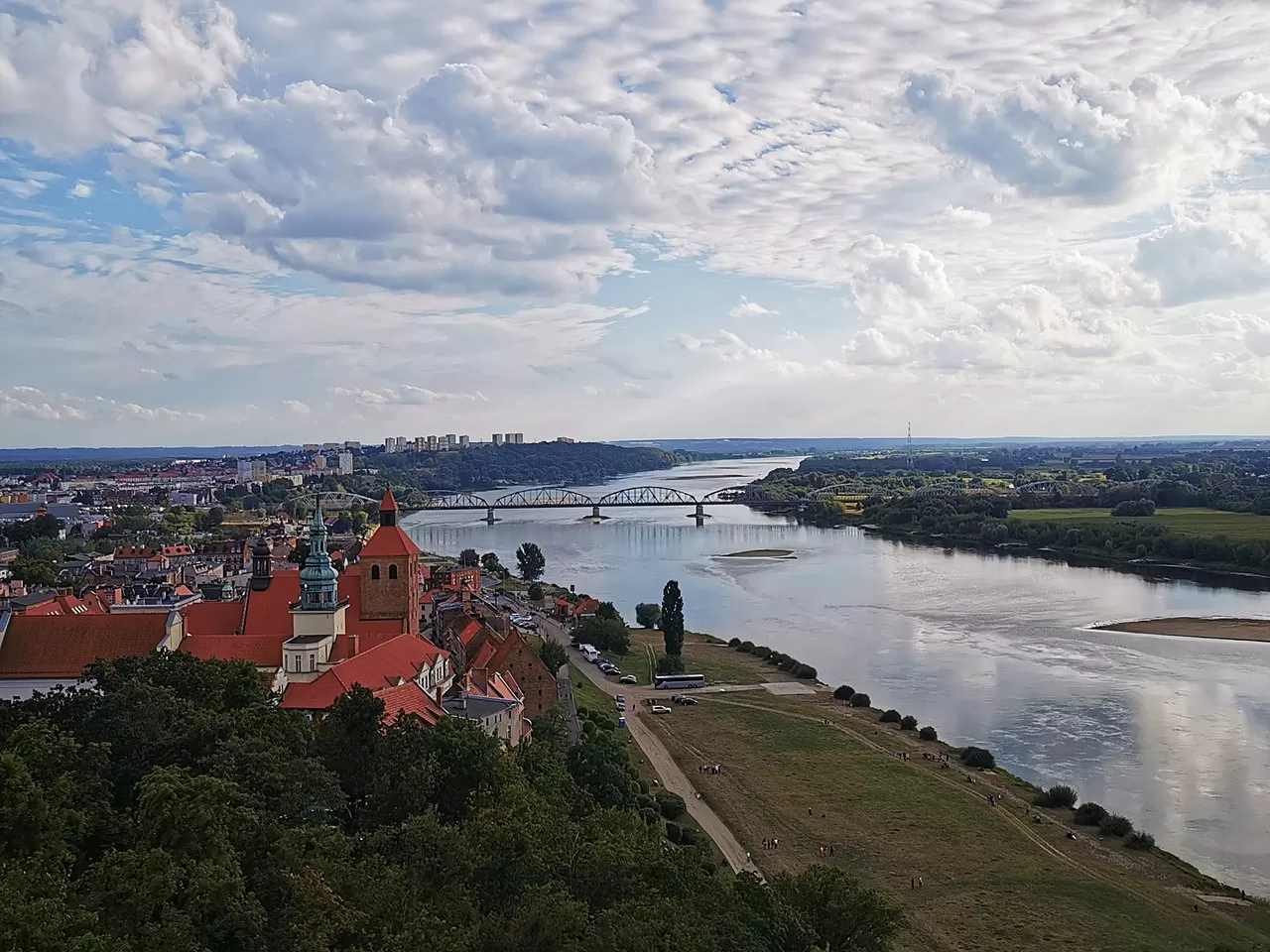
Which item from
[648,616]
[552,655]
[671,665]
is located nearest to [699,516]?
[648,616]

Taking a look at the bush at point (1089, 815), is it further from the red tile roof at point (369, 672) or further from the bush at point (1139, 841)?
the red tile roof at point (369, 672)

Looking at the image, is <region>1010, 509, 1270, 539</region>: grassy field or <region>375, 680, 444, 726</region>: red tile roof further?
<region>1010, 509, 1270, 539</region>: grassy field

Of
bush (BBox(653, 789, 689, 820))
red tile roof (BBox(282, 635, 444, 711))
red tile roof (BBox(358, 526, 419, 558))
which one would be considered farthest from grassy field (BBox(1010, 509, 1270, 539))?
red tile roof (BBox(282, 635, 444, 711))

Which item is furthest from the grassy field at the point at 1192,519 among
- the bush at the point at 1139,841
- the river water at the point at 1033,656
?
the bush at the point at 1139,841

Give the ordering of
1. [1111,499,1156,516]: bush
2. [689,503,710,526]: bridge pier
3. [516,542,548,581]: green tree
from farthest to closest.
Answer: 1. [689,503,710,526]: bridge pier
2. [1111,499,1156,516]: bush
3. [516,542,548,581]: green tree

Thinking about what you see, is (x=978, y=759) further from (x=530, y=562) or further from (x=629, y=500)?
(x=629, y=500)

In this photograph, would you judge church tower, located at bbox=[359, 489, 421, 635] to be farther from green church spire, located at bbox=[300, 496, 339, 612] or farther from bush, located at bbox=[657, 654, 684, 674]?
bush, located at bbox=[657, 654, 684, 674]

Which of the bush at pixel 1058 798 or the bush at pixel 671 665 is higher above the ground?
the bush at pixel 671 665
